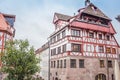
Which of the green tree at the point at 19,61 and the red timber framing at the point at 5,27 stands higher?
the red timber framing at the point at 5,27

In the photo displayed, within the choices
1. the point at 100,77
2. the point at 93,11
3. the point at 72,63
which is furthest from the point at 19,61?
the point at 93,11

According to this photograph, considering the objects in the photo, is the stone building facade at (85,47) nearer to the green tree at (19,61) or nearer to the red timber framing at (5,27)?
the green tree at (19,61)

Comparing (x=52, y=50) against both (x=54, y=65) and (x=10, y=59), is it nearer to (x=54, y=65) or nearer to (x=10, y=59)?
(x=54, y=65)

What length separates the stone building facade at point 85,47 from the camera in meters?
24.8

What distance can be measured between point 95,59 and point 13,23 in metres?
19.4

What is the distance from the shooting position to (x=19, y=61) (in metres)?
18.8

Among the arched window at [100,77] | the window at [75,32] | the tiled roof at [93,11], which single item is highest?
the tiled roof at [93,11]

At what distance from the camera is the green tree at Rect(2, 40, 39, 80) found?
1844 centimetres

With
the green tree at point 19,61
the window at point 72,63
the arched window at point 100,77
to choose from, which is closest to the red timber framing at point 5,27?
the green tree at point 19,61

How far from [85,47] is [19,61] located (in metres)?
11.5

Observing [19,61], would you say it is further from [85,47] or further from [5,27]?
[5,27]

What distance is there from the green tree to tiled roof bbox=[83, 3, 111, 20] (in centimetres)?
1293

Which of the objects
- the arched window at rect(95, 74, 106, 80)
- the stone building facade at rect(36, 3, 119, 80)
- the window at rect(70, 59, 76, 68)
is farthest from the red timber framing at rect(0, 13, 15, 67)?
the arched window at rect(95, 74, 106, 80)

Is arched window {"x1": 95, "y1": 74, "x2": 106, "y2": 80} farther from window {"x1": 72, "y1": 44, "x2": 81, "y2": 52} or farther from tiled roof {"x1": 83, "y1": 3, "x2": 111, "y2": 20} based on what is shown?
tiled roof {"x1": 83, "y1": 3, "x2": 111, "y2": 20}
